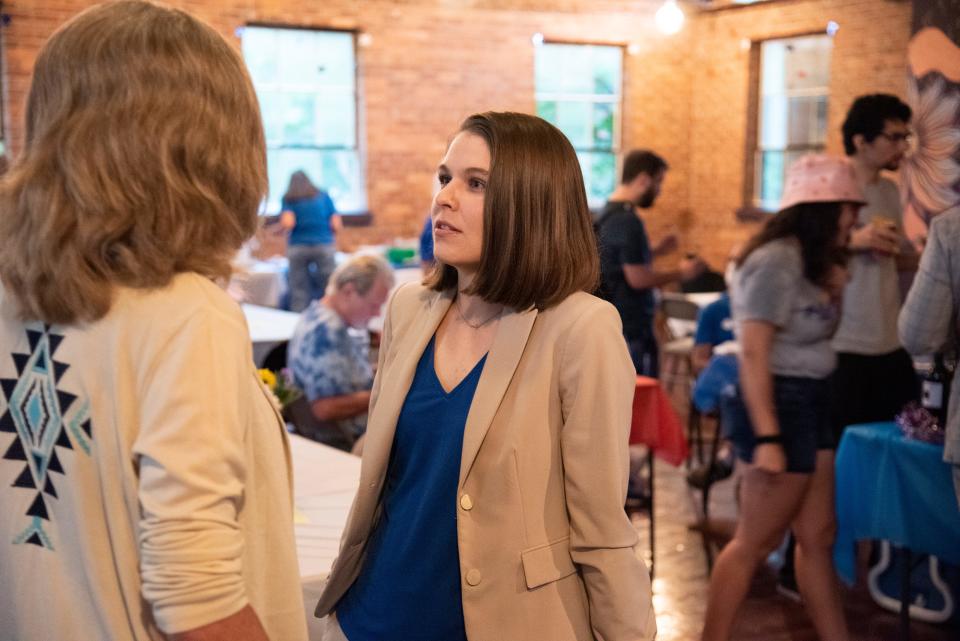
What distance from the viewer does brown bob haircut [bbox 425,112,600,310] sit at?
1550mm

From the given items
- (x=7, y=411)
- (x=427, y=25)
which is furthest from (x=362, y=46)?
(x=7, y=411)

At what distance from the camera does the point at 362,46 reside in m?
10.7

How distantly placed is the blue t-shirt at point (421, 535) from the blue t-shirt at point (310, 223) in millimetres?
7187

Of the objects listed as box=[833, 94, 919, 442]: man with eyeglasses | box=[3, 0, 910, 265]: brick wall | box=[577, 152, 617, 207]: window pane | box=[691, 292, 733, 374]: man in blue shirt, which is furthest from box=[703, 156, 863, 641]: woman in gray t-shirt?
box=[577, 152, 617, 207]: window pane

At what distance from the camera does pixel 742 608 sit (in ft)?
12.6

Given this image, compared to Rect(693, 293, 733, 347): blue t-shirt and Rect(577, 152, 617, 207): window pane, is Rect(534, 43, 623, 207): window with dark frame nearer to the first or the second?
Rect(577, 152, 617, 207): window pane

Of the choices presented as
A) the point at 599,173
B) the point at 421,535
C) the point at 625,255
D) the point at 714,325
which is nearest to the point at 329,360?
the point at 625,255

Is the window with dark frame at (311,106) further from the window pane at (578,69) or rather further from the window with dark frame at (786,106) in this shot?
the window with dark frame at (786,106)

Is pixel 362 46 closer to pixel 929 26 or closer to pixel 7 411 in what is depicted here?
pixel 929 26

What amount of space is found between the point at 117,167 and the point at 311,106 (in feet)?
32.6

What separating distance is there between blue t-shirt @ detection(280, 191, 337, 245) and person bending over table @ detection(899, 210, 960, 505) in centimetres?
642

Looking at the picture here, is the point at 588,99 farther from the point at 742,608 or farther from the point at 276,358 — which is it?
the point at 742,608

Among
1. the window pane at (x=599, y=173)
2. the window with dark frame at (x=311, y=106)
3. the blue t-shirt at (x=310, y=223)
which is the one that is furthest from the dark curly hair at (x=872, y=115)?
the window pane at (x=599, y=173)

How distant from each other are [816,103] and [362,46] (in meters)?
4.85
